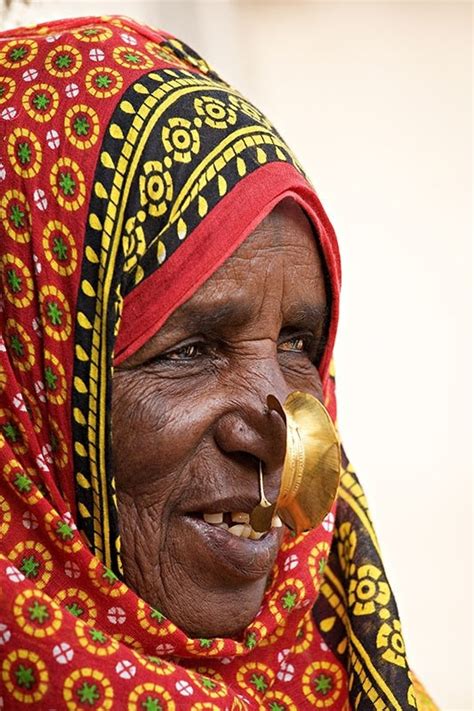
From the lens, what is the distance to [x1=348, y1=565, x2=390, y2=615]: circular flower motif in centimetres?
241

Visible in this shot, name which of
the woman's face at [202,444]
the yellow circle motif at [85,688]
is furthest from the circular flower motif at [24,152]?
the yellow circle motif at [85,688]

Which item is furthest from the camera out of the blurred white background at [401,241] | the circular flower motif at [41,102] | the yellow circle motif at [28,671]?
the blurred white background at [401,241]

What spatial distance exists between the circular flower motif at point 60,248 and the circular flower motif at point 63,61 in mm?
292

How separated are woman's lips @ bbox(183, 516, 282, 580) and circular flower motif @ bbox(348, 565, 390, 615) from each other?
14.8 inches

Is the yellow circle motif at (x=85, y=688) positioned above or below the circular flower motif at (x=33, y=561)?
below

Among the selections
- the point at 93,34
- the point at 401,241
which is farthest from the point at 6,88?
the point at 401,241

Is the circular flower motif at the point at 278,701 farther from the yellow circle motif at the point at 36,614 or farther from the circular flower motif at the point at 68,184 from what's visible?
the circular flower motif at the point at 68,184

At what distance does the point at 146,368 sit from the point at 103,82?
504 mm

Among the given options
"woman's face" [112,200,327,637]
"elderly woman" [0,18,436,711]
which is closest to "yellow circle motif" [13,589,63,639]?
"elderly woman" [0,18,436,711]

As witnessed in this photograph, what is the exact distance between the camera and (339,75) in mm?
4961

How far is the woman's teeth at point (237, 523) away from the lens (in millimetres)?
2086

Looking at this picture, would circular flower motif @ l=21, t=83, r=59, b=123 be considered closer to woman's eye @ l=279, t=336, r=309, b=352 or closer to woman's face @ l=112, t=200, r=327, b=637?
woman's face @ l=112, t=200, r=327, b=637

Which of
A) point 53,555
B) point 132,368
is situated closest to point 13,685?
point 53,555

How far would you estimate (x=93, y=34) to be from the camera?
217 centimetres
